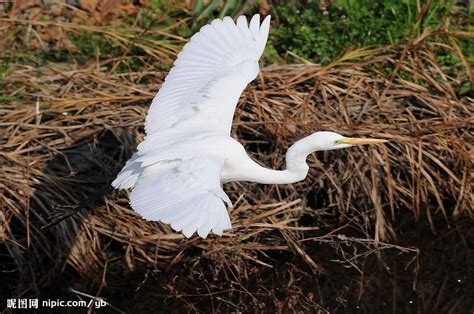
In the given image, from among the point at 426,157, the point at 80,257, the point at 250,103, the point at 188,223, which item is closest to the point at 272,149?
the point at 250,103

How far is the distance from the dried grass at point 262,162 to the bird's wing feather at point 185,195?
0.85 meters

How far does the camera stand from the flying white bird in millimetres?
3906

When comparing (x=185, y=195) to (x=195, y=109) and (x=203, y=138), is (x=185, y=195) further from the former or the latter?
(x=195, y=109)

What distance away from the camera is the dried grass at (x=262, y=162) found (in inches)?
199

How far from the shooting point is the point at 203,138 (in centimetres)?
451

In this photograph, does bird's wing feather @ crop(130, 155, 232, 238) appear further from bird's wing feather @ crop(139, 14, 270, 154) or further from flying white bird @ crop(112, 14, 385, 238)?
bird's wing feather @ crop(139, 14, 270, 154)

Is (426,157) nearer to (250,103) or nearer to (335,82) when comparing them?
(335,82)

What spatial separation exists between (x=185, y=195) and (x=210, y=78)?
1249 millimetres

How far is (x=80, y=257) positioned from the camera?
16.7 feet

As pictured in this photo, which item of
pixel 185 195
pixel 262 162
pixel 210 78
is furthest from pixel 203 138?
pixel 262 162

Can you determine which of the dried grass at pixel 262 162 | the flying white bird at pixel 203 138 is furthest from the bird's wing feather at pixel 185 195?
the dried grass at pixel 262 162

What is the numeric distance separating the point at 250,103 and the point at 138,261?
3.77ft

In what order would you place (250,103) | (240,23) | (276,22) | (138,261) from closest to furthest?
(240,23)
(138,261)
(250,103)
(276,22)

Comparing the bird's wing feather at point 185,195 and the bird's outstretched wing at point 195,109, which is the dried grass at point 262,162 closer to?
the bird's outstretched wing at point 195,109
